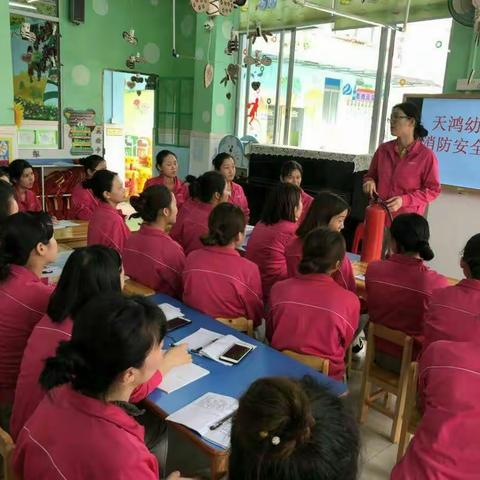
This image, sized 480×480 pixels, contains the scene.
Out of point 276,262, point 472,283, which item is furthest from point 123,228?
point 472,283

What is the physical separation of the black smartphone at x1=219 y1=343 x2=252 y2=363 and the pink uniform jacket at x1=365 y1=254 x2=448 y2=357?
81 centimetres

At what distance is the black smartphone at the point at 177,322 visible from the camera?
2.04 m

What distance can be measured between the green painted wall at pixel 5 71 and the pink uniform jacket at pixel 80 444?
4.25 meters

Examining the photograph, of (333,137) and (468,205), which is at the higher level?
(333,137)

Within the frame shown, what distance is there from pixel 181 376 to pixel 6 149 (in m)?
A: 3.96

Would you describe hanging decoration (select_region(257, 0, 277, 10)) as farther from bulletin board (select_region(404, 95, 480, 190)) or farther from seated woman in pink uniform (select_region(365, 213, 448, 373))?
seated woman in pink uniform (select_region(365, 213, 448, 373))

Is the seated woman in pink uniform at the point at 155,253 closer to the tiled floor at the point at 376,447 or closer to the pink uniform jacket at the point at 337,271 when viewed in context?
the pink uniform jacket at the point at 337,271

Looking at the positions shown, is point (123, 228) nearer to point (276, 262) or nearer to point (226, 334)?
point (276, 262)

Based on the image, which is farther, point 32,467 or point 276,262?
point 276,262

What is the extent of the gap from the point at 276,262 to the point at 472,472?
179 centimetres

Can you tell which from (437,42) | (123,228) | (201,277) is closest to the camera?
(201,277)

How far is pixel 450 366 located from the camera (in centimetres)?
137

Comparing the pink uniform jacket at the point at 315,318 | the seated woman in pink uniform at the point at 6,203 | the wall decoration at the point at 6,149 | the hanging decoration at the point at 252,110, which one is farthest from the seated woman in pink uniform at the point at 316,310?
the hanging decoration at the point at 252,110

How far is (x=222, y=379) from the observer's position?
1.65 meters
